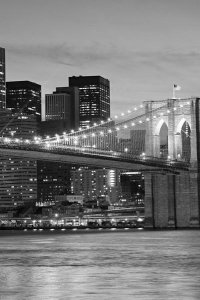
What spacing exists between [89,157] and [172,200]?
14466 mm

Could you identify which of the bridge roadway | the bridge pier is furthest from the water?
the bridge pier

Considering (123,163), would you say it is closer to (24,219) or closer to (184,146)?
(184,146)

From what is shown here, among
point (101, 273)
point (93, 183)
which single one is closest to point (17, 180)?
point (93, 183)

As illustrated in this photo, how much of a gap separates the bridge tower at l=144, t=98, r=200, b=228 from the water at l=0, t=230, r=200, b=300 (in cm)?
3324

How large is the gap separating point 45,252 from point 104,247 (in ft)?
17.4

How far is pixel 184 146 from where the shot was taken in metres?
83.5

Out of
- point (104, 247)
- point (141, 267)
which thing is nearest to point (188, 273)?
point (141, 267)

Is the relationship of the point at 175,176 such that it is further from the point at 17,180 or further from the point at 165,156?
the point at 17,180

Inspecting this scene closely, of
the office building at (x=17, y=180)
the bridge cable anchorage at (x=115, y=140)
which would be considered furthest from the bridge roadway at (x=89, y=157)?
the office building at (x=17, y=180)

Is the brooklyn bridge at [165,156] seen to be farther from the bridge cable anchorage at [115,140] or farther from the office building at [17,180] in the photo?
the office building at [17,180]

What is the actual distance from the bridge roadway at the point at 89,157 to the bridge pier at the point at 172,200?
178 cm

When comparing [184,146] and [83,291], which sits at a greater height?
[184,146]

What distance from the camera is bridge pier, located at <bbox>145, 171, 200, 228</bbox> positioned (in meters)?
79.8

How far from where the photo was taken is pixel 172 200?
81.1m
